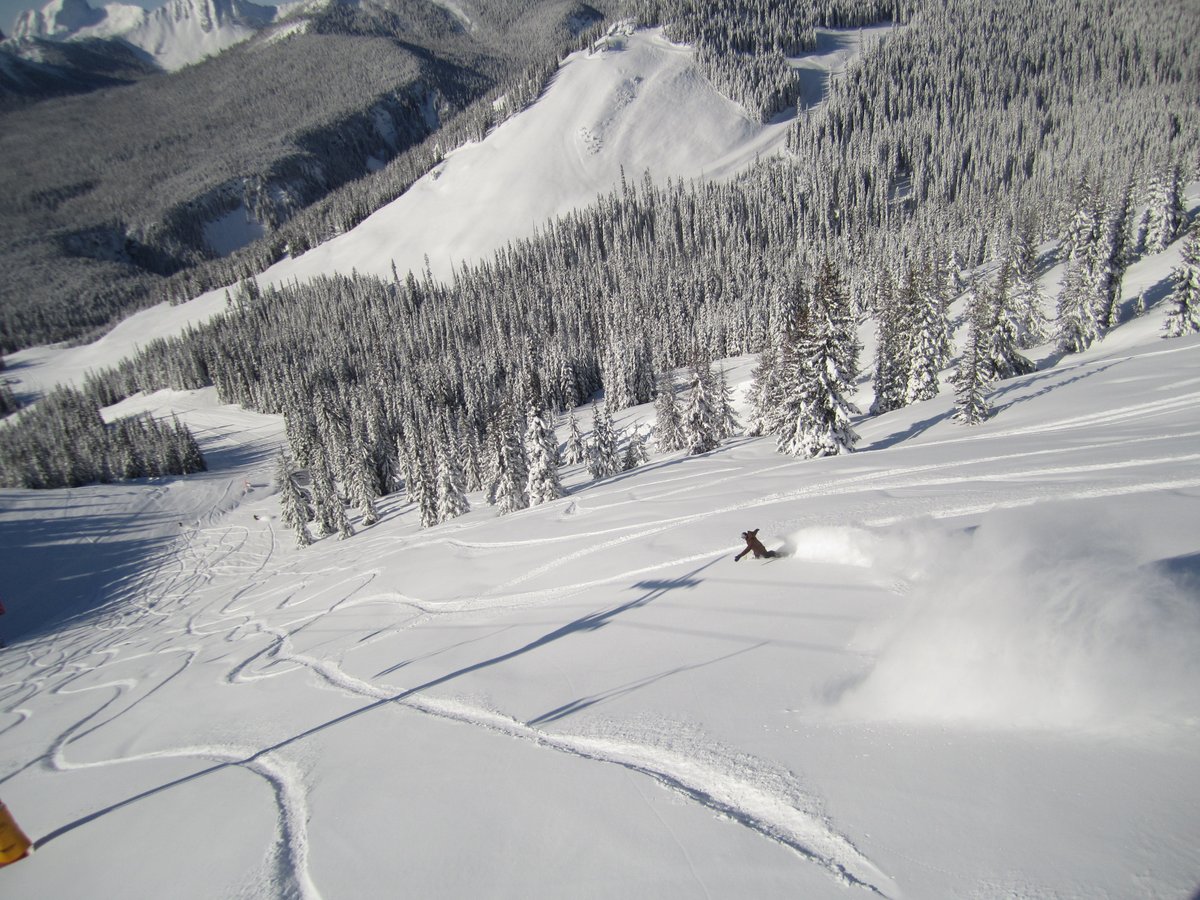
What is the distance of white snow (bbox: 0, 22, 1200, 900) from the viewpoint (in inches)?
125

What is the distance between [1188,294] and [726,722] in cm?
5614

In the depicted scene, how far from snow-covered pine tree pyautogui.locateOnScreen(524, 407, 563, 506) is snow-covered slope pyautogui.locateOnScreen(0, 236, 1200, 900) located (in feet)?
71.0

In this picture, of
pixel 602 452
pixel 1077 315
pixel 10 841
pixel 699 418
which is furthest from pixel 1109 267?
pixel 10 841

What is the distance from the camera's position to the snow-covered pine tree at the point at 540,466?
114 ft

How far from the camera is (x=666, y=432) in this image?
47500 mm

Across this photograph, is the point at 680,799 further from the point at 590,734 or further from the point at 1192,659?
the point at 1192,659

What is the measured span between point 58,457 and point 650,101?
657 feet

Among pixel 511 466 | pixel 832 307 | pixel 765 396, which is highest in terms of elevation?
pixel 832 307

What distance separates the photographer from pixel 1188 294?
3862 cm

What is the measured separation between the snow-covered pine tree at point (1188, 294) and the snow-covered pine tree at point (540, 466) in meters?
46.5

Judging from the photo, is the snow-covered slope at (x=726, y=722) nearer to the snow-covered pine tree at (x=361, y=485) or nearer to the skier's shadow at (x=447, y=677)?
the skier's shadow at (x=447, y=677)

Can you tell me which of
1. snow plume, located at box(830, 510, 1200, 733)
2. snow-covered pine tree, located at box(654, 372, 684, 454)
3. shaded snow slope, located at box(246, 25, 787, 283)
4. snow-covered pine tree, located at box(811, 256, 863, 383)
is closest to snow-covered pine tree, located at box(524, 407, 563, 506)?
snow-covered pine tree, located at box(654, 372, 684, 454)

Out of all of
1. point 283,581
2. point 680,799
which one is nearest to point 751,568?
point 680,799

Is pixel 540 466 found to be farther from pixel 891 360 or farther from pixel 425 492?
pixel 891 360
